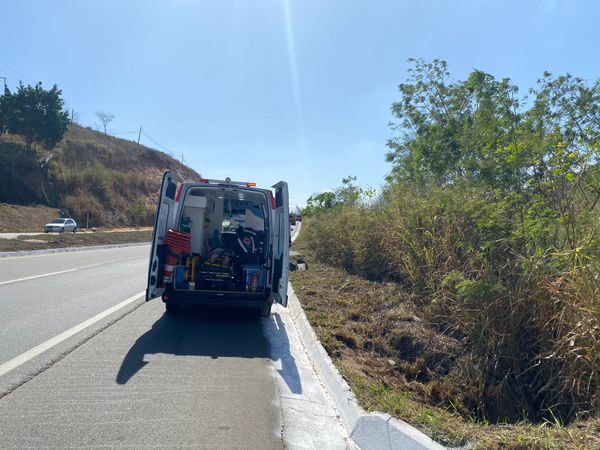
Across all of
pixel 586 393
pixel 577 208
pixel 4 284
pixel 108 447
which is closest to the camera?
pixel 108 447

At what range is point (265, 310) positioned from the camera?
8.86 m

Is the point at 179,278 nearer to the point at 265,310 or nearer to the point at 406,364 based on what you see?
the point at 265,310

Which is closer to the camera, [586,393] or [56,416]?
[56,416]

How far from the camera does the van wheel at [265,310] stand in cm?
871

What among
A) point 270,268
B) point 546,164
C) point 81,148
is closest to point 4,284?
point 270,268

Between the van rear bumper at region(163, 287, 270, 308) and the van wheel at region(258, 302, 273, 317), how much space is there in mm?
449

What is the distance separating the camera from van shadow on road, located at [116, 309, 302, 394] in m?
6.25

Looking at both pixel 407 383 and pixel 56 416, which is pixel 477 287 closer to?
pixel 407 383

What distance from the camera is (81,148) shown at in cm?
6341

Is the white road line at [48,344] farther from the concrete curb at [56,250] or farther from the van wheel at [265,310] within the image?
the concrete curb at [56,250]

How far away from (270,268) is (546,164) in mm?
4271

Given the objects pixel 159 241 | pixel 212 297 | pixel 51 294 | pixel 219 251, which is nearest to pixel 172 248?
pixel 159 241

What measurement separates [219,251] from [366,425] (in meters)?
5.48

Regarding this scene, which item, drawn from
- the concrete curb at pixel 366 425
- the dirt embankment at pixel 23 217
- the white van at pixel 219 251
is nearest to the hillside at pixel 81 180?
the dirt embankment at pixel 23 217
